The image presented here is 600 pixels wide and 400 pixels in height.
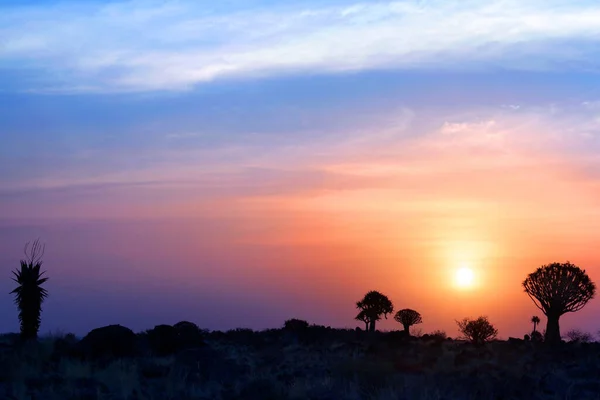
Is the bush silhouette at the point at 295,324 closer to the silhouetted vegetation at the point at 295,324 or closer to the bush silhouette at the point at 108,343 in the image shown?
the silhouetted vegetation at the point at 295,324

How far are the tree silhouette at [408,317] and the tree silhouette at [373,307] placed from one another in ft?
2.77

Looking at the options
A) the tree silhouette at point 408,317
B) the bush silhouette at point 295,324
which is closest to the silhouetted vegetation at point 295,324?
the bush silhouette at point 295,324

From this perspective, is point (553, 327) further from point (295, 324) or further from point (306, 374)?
point (306, 374)

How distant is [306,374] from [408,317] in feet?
119

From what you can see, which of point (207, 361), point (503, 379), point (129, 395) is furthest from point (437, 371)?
point (129, 395)

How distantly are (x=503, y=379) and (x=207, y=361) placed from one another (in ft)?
35.2

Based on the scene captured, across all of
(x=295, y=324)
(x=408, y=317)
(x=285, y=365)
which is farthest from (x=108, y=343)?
(x=408, y=317)

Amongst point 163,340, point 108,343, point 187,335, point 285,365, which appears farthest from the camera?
point 187,335

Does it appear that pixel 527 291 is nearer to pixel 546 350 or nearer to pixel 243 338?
pixel 546 350

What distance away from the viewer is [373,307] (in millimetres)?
60469

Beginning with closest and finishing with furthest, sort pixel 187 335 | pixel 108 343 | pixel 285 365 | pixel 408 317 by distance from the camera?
pixel 285 365 < pixel 108 343 < pixel 187 335 < pixel 408 317

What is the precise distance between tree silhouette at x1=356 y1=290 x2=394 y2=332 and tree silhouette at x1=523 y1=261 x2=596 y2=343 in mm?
14521

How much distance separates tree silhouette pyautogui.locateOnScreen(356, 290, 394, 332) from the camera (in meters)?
60.3

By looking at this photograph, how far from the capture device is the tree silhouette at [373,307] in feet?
198
